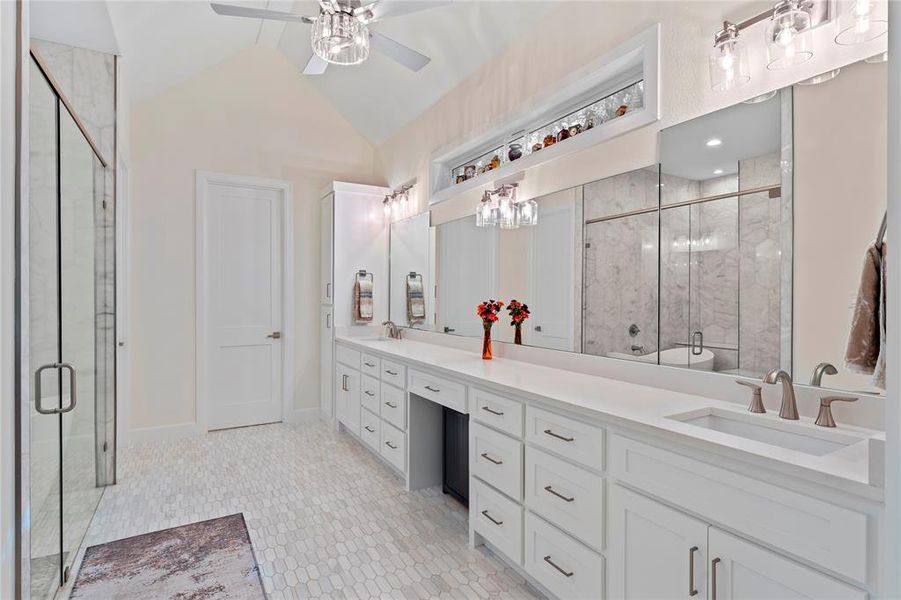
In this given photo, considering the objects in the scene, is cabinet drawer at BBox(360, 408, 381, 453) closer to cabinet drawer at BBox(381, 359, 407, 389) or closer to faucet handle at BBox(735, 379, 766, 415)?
cabinet drawer at BBox(381, 359, 407, 389)

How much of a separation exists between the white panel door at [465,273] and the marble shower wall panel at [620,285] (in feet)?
2.76

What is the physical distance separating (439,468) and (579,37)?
267 cm

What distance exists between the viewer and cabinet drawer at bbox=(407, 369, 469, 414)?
2.53m

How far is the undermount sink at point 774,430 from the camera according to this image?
144 centimetres

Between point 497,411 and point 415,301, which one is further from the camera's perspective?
point 415,301

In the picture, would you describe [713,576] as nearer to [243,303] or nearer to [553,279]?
[553,279]

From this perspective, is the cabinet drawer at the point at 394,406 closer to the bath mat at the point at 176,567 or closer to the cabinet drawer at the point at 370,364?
the cabinet drawer at the point at 370,364

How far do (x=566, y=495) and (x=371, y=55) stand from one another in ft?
11.7

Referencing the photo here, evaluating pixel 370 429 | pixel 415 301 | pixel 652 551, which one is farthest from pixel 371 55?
pixel 652 551

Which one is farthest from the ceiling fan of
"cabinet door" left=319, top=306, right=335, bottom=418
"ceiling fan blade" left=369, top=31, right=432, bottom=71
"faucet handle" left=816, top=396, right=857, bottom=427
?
"cabinet door" left=319, top=306, right=335, bottom=418

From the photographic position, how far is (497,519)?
7.30 ft

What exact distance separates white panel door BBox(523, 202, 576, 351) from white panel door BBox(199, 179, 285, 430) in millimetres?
2855

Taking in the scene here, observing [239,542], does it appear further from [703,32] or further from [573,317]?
[703,32]

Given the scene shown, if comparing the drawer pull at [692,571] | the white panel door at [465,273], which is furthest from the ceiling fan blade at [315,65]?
the drawer pull at [692,571]
